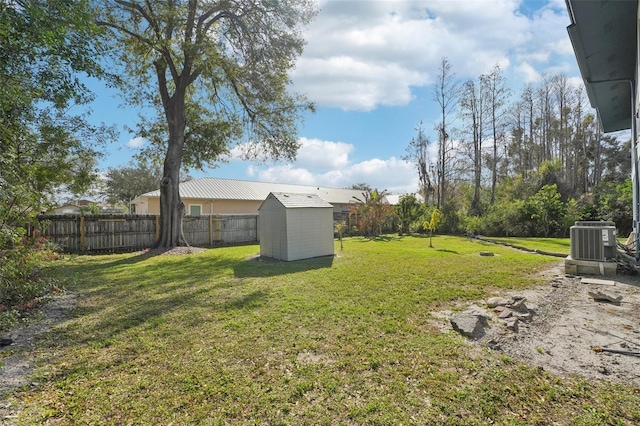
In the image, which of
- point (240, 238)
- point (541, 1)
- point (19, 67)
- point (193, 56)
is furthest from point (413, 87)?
point (19, 67)

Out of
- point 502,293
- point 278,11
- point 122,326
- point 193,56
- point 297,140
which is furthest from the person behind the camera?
point 297,140

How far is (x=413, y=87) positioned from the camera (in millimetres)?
12836

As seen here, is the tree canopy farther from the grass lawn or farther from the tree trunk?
the tree trunk

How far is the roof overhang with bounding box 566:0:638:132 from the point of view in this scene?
16.7 feet

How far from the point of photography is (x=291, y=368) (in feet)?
9.25

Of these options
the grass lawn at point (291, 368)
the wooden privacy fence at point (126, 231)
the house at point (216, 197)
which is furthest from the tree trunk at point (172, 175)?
the grass lawn at point (291, 368)

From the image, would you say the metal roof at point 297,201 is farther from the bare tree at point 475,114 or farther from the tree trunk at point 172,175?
the bare tree at point 475,114

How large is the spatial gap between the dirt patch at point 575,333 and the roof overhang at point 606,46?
476cm


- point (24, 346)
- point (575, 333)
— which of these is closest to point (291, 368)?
point (24, 346)

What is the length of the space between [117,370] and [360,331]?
102 inches

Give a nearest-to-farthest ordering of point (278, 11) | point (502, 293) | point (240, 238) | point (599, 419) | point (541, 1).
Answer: point (599, 419)
point (502, 293)
point (541, 1)
point (278, 11)
point (240, 238)

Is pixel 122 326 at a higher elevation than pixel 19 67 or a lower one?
lower

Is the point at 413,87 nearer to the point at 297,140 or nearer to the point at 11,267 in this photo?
the point at 297,140

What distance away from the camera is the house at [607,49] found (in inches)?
201
